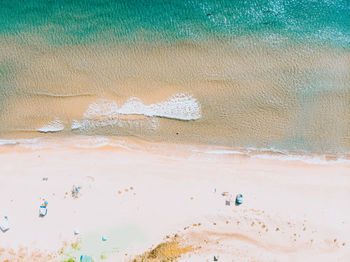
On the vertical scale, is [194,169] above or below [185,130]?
below

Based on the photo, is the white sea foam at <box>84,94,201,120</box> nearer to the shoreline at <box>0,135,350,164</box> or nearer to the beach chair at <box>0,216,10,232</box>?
the shoreline at <box>0,135,350,164</box>

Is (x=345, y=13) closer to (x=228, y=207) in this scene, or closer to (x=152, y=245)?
(x=228, y=207)

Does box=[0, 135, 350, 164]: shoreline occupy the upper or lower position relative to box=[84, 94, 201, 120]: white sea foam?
lower

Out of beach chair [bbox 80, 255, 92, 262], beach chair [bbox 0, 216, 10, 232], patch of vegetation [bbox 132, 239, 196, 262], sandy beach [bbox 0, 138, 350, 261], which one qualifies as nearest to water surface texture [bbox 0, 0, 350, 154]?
sandy beach [bbox 0, 138, 350, 261]

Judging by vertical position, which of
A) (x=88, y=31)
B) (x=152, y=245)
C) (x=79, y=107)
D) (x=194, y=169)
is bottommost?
(x=152, y=245)

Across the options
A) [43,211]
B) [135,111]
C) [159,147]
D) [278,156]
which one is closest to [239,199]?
[278,156]

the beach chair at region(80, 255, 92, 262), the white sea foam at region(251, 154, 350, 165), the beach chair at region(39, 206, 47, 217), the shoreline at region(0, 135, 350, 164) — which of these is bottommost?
the beach chair at region(80, 255, 92, 262)

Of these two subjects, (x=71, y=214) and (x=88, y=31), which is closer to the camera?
(x=71, y=214)

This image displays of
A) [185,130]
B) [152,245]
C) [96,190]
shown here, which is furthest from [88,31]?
[152,245]
